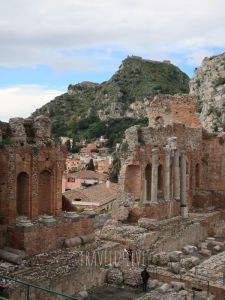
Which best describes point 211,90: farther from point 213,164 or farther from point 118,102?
point 213,164

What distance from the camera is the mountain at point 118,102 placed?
129m

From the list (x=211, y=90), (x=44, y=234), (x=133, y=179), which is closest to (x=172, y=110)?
(x=133, y=179)

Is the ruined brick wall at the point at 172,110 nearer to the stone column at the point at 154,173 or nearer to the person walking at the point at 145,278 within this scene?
the stone column at the point at 154,173

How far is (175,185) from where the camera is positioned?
26.7 m

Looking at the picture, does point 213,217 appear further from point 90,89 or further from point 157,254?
point 90,89

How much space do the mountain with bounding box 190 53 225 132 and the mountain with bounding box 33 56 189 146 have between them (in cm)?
1986

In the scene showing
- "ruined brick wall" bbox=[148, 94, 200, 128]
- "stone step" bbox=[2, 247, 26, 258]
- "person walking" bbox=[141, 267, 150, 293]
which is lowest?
"person walking" bbox=[141, 267, 150, 293]

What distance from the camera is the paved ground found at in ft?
49.6

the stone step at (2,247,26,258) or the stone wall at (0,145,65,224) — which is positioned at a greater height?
the stone wall at (0,145,65,224)

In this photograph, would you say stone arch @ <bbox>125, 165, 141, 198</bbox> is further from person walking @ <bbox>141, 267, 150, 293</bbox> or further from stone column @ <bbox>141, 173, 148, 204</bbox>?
person walking @ <bbox>141, 267, 150, 293</bbox>

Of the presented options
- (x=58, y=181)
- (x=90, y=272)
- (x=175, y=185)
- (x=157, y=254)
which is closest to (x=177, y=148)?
(x=175, y=185)

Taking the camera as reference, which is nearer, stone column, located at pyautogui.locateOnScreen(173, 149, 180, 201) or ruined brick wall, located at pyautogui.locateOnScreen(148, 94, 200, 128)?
stone column, located at pyautogui.locateOnScreen(173, 149, 180, 201)

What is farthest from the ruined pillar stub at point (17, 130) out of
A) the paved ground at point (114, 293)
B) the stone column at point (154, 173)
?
the stone column at point (154, 173)

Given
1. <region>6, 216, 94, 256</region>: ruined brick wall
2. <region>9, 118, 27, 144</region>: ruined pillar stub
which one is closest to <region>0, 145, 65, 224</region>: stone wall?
<region>9, 118, 27, 144</region>: ruined pillar stub
